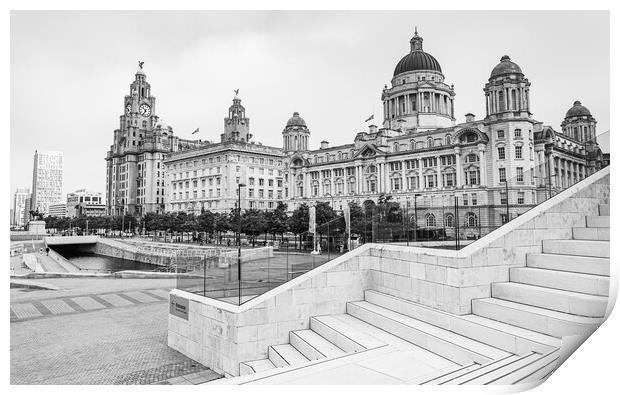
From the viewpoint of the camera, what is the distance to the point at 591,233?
8750 millimetres

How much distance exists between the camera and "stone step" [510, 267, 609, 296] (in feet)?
23.0

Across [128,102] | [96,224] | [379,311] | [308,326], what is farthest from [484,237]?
[128,102]

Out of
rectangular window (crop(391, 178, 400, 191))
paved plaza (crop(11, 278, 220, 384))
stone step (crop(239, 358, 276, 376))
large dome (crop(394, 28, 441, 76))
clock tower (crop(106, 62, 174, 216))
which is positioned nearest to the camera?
stone step (crop(239, 358, 276, 376))

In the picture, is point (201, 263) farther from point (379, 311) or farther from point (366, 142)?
point (366, 142)

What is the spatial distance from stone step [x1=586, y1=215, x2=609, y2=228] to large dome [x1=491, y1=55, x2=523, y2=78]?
5251cm

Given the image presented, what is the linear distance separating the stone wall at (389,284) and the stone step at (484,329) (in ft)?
0.79

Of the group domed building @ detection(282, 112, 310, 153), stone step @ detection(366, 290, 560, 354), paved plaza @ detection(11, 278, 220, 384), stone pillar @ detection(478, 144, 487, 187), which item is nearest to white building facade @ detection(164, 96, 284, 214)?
domed building @ detection(282, 112, 310, 153)

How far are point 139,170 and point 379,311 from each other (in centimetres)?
12371

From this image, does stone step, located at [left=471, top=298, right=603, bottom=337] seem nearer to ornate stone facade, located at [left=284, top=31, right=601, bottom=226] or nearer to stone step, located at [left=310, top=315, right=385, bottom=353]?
stone step, located at [left=310, top=315, right=385, bottom=353]

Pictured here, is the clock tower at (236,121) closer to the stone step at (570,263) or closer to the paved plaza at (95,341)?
the paved plaza at (95,341)

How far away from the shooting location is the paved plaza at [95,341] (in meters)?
9.09

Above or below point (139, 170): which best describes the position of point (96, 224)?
below
